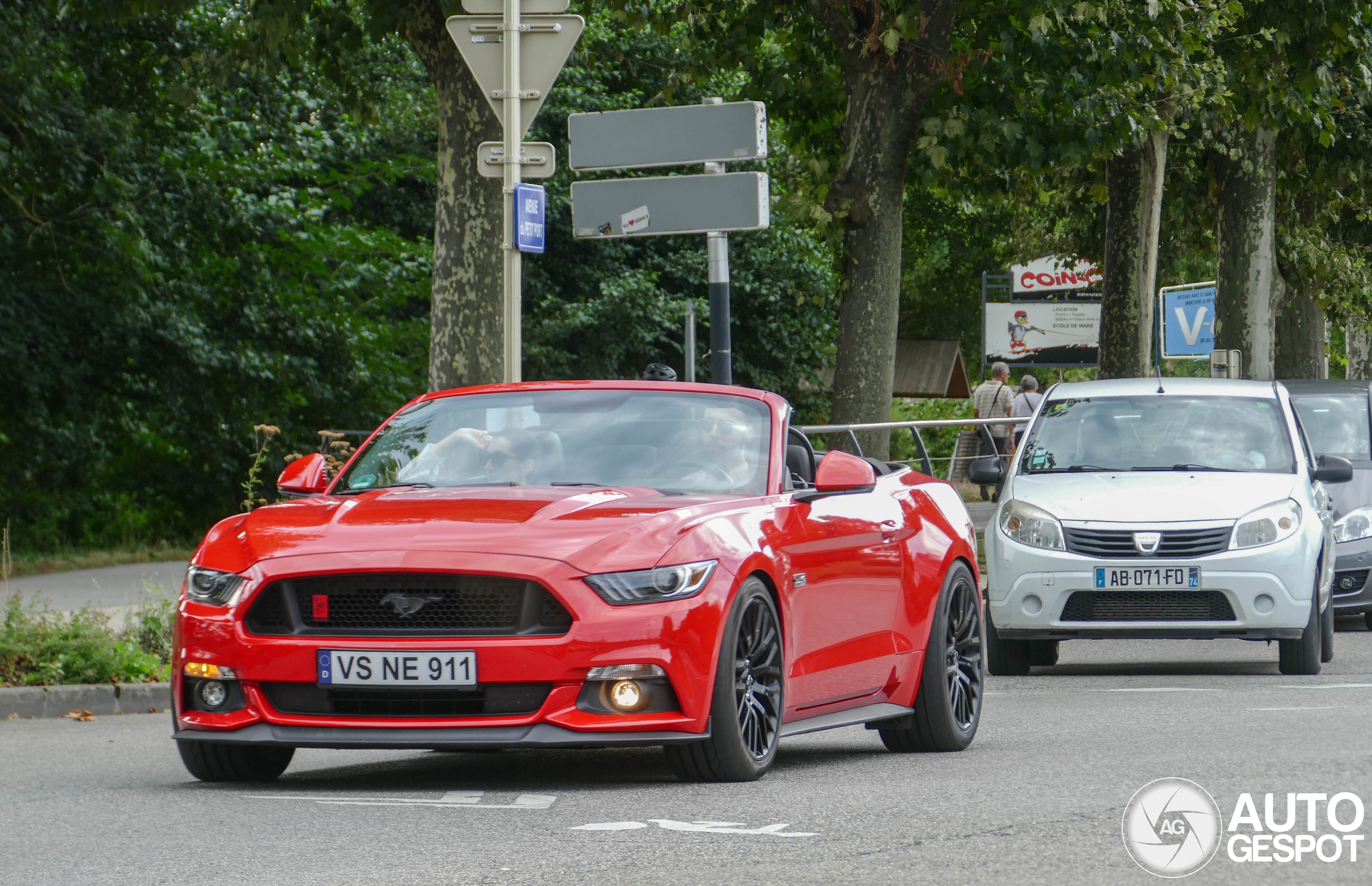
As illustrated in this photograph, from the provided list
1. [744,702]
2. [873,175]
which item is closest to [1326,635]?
[744,702]

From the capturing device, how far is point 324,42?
1980cm

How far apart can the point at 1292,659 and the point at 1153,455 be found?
4.95 feet

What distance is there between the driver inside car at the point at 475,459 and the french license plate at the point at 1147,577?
5.10 metres

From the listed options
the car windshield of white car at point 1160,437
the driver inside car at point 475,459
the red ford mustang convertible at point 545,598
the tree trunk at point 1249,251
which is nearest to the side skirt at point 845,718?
the red ford mustang convertible at point 545,598

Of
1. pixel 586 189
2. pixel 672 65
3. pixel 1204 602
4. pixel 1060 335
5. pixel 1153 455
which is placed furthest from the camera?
pixel 1060 335

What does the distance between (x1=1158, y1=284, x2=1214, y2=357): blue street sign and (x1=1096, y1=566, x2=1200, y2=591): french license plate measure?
3195 centimetres

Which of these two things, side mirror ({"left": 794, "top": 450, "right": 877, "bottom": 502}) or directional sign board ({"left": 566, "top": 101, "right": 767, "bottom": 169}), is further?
directional sign board ({"left": 566, "top": 101, "right": 767, "bottom": 169})

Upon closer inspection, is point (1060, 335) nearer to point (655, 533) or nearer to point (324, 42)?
point (324, 42)

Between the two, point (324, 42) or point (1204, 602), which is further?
point (324, 42)

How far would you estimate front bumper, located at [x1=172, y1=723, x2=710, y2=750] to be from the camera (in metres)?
6.93

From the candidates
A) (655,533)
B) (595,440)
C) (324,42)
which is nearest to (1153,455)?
(595,440)

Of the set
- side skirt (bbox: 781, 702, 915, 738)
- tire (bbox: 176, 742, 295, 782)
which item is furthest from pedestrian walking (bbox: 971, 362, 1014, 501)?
tire (bbox: 176, 742, 295, 782)

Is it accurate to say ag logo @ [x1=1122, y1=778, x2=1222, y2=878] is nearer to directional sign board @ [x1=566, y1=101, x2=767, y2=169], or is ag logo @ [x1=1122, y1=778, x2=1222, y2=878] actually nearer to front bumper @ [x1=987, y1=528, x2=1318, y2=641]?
front bumper @ [x1=987, y1=528, x2=1318, y2=641]

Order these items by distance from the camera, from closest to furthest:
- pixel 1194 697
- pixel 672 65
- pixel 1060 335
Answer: pixel 1194 697, pixel 672 65, pixel 1060 335
